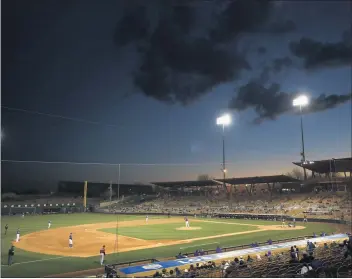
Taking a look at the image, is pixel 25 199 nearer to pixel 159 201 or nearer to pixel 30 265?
pixel 159 201

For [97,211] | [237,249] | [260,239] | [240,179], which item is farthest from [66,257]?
[97,211]

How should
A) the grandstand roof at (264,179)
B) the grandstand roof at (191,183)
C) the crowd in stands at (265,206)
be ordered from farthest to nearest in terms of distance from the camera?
the grandstand roof at (191,183) → the grandstand roof at (264,179) → the crowd in stands at (265,206)

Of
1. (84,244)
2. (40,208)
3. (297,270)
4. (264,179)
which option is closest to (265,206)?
A: (264,179)

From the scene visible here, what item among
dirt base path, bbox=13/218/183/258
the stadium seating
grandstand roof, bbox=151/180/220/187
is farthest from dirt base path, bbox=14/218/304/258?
grandstand roof, bbox=151/180/220/187

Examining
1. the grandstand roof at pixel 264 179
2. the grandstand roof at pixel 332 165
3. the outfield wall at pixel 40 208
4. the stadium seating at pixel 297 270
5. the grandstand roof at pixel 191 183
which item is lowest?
the outfield wall at pixel 40 208

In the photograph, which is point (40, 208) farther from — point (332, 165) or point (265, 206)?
point (332, 165)

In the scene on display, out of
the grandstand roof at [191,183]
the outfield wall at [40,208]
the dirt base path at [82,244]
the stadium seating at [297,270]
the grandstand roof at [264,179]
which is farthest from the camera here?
the grandstand roof at [191,183]

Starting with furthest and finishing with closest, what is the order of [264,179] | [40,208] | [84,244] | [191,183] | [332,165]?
[191,183], [40,208], [264,179], [332,165], [84,244]

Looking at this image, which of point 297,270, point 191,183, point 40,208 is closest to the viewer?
point 297,270

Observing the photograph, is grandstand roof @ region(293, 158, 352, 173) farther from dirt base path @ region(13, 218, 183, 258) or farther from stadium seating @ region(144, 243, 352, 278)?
stadium seating @ region(144, 243, 352, 278)

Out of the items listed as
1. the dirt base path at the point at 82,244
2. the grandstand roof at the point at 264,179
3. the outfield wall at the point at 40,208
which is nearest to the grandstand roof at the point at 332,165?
the grandstand roof at the point at 264,179

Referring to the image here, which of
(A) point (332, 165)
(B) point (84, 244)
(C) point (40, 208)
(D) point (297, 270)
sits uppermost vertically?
(A) point (332, 165)

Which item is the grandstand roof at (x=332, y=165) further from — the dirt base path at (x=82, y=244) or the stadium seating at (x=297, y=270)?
the stadium seating at (x=297, y=270)

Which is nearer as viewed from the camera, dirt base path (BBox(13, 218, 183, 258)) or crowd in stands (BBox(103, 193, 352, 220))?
dirt base path (BBox(13, 218, 183, 258))
